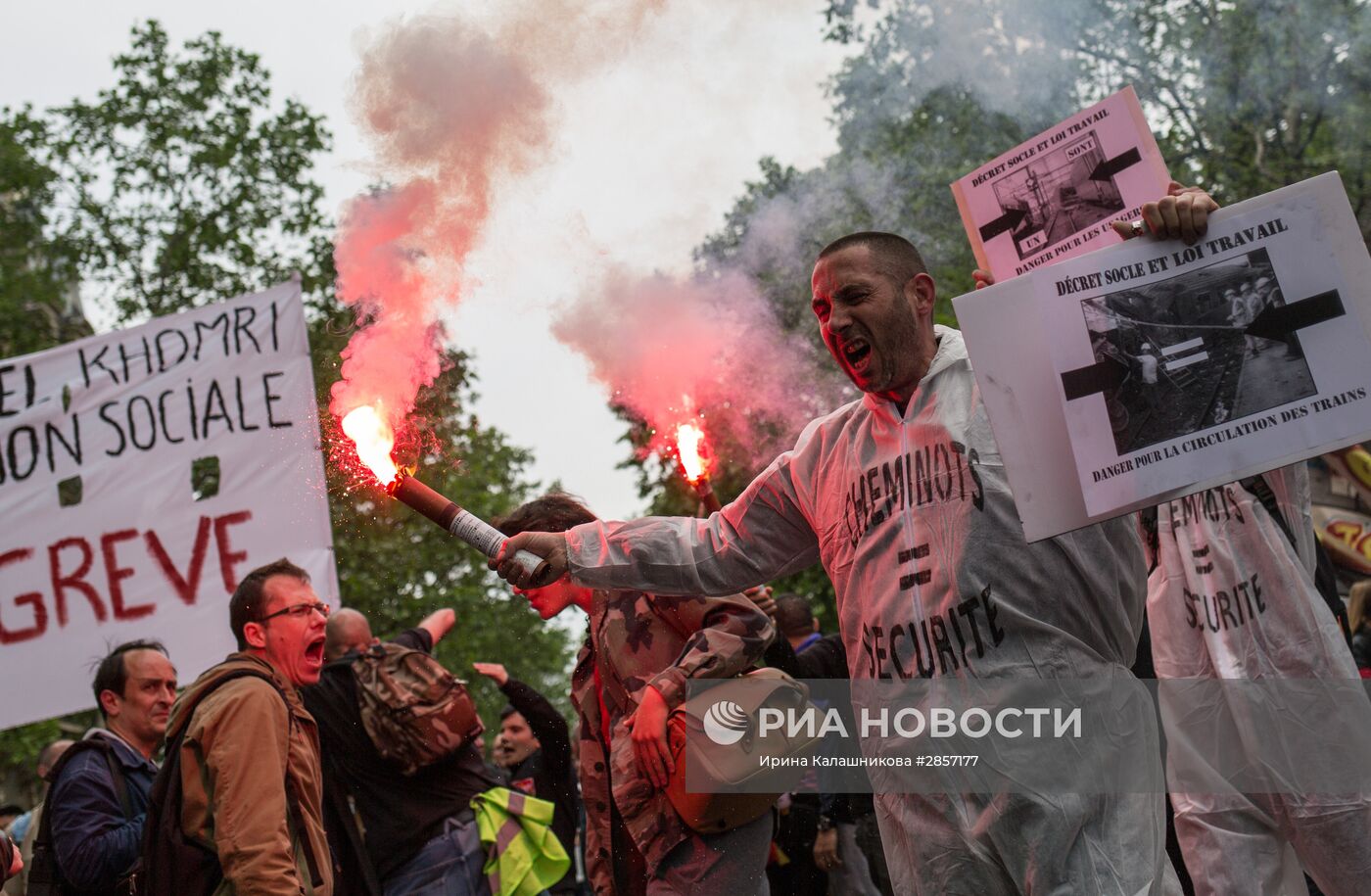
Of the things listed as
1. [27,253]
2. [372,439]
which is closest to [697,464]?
[372,439]

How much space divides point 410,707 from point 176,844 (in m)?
1.39

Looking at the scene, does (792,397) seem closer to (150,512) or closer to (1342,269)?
(150,512)

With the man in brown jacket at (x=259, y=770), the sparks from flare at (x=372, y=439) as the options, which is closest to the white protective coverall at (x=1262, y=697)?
the sparks from flare at (x=372, y=439)

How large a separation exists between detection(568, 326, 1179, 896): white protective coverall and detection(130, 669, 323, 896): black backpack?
218 cm

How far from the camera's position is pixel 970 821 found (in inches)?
125

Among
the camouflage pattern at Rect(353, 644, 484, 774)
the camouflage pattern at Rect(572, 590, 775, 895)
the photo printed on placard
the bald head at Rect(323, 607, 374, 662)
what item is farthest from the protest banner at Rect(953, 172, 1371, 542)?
the bald head at Rect(323, 607, 374, 662)

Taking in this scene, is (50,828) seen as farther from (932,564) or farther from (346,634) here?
(932,564)

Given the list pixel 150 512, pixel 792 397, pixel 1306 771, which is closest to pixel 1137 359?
pixel 1306 771

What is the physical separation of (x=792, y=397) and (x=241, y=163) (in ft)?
48.0

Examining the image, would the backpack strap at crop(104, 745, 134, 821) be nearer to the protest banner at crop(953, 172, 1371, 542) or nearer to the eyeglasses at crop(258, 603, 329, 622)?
the eyeglasses at crop(258, 603, 329, 622)

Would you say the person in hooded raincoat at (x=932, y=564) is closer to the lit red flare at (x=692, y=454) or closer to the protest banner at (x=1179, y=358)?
→ the protest banner at (x=1179, y=358)

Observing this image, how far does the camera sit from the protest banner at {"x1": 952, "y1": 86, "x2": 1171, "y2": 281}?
458cm

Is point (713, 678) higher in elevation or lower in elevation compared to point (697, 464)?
lower

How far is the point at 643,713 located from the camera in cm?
423
